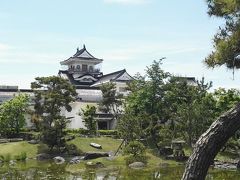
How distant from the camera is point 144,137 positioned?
40500 mm

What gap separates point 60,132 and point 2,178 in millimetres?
14807

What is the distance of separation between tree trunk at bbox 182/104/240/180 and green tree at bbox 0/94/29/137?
43.6 m

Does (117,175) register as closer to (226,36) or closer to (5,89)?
(226,36)

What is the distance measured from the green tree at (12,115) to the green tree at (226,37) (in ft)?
131

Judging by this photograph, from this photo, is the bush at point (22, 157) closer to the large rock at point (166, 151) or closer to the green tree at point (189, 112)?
the large rock at point (166, 151)

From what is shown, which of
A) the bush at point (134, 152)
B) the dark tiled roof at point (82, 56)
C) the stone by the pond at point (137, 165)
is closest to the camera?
the stone by the pond at point (137, 165)

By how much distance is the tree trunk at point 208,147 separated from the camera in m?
3.87

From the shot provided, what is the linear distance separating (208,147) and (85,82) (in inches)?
2666

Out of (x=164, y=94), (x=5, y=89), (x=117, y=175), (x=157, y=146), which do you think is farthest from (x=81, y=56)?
(x=117, y=175)

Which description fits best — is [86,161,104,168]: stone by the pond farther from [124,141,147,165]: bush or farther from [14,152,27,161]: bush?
[14,152,27,161]: bush

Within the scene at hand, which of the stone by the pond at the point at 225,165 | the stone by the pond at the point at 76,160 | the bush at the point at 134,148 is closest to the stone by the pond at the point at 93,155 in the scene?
the stone by the pond at the point at 76,160

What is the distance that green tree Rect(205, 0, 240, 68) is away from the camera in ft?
24.0

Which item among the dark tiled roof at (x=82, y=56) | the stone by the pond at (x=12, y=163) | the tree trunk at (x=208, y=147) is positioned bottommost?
the stone by the pond at (x=12, y=163)

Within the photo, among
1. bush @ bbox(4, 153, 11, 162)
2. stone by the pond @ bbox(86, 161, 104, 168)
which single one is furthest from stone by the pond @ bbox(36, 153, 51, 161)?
stone by the pond @ bbox(86, 161, 104, 168)
